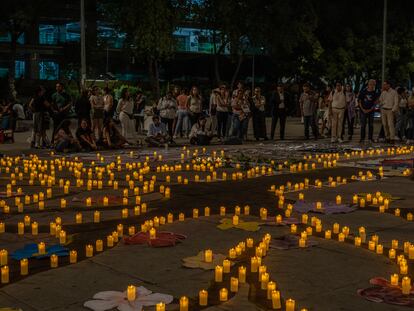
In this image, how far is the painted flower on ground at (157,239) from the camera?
275 inches

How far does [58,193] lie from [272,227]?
4.12 metres

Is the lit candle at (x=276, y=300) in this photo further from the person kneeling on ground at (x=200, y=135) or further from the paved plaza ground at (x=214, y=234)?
the person kneeling on ground at (x=200, y=135)

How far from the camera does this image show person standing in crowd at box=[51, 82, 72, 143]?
18891 millimetres

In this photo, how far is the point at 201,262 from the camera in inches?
247

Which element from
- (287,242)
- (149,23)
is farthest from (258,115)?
(149,23)

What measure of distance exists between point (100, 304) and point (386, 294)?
2191mm

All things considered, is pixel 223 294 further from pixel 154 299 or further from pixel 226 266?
pixel 226 266

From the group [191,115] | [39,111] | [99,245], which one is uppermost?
[39,111]

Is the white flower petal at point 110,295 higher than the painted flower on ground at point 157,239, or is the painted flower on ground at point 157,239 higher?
the painted flower on ground at point 157,239

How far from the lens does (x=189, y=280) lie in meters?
5.75

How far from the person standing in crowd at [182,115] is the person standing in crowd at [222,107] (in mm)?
1220

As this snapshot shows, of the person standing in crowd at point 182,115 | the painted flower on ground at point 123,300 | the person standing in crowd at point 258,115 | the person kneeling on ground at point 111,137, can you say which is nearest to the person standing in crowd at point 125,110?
the person kneeling on ground at point 111,137

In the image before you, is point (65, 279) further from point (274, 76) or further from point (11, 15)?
point (274, 76)

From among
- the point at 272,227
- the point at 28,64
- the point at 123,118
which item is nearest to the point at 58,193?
the point at 272,227
